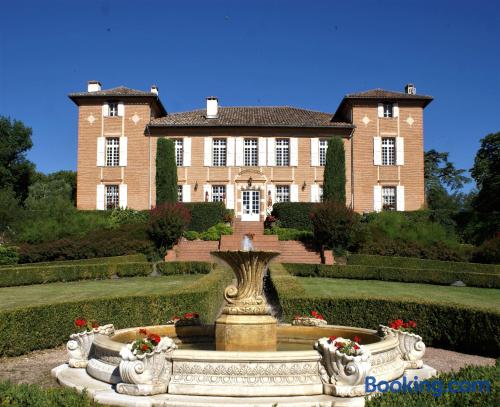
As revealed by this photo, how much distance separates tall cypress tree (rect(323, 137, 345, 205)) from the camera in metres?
29.7

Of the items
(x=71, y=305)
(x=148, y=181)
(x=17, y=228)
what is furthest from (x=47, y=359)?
(x=148, y=181)

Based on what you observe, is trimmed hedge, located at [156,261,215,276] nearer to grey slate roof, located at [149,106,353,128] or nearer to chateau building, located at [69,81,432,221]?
chateau building, located at [69,81,432,221]

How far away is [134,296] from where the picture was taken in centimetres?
1087

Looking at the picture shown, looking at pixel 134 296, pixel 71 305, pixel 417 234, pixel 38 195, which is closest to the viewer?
pixel 71 305

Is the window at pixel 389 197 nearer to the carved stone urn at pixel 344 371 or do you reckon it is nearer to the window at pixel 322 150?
the window at pixel 322 150

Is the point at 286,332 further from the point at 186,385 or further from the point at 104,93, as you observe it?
the point at 104,93

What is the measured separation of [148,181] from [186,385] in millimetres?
26765

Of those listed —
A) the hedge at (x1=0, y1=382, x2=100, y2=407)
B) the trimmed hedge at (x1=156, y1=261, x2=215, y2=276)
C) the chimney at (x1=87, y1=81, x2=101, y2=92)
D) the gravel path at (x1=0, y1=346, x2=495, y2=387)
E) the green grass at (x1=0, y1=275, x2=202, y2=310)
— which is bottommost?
the gravel path at (x1=0, y1=346, x2=495, y2=387)

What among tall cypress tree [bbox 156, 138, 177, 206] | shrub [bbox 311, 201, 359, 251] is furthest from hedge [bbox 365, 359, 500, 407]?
tall cypress tree [bbox 156, 138, 177, 206]

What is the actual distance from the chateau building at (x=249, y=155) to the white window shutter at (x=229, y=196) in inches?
2.4

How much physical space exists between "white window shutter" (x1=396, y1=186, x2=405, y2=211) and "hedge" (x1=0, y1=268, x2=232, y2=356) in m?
21.1

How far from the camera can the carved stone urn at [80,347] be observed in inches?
283

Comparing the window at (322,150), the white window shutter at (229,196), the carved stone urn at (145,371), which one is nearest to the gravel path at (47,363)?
the carved stone urn at (145,371)

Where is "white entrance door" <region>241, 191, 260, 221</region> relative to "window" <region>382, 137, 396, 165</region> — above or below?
below
